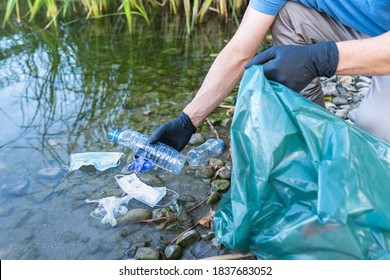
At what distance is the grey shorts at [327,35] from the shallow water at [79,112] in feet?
2.52

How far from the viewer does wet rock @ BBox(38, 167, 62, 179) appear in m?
2.15

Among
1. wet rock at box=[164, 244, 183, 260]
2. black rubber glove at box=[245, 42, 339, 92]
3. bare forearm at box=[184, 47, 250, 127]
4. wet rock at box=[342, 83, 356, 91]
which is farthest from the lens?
wet rock at box=[342, 83, 356, 91]

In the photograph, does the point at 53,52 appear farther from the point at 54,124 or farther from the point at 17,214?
the point at 17,214

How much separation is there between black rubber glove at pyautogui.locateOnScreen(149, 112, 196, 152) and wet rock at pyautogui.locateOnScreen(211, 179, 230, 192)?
9.7 inches

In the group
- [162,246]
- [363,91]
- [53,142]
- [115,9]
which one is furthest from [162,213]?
[115,9]

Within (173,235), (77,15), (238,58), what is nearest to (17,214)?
(173,235)

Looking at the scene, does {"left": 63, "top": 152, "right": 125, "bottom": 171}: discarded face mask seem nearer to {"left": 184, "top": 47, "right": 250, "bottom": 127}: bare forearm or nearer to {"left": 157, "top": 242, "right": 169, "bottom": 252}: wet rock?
{"left": 184, "top": 47, "right": 250, "bottom": 127}: bare forearm

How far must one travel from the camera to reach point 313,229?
1313 mm

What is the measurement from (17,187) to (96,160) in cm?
40

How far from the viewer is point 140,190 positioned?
203 centimetres

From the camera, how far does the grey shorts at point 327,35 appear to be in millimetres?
1890

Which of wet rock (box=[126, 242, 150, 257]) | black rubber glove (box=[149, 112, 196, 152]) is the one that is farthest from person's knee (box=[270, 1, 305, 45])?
wet rock (box=[126, 242, 150, 257])

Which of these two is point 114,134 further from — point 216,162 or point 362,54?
point 362,54

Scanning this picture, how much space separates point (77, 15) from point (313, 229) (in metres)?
4.49
